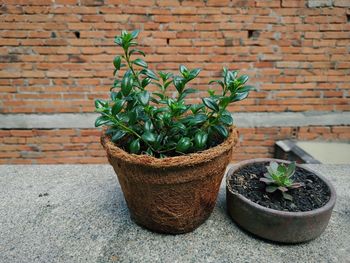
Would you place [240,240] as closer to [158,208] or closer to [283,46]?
[158,208]

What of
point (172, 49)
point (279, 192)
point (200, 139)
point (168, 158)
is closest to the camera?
point (168, 158)

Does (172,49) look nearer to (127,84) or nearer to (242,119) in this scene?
(242,119)

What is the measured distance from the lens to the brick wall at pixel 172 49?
2.97 meters

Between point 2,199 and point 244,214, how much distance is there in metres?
1.36

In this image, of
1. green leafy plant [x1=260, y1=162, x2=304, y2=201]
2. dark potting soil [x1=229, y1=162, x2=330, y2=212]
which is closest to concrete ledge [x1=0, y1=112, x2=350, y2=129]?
dark potting soil [x1=229, y1=162, x2=330, y2=212]

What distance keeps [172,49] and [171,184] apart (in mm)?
2066

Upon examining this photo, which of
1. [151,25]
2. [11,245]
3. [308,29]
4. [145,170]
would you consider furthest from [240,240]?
[308,29]

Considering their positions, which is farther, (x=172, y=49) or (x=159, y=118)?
(x=172, y=49)

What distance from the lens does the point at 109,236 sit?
1470mm

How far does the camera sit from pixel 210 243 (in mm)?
1421

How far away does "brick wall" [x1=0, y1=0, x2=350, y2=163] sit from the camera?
2971 mm

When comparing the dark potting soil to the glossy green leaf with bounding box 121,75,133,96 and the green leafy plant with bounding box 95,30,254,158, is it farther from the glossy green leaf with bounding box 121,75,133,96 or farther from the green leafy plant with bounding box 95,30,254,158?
the glossy green leaf with bounding box 121,75,133,96

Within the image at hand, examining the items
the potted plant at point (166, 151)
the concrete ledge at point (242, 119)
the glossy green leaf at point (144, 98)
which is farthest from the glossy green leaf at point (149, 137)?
Answer: the concrete ledge at point (242, 119)

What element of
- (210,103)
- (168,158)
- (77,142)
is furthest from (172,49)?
(168,158)
